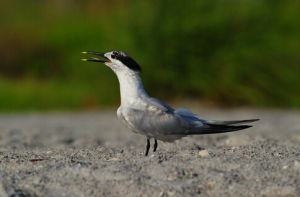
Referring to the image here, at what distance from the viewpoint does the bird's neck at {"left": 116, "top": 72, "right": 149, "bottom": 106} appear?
10.7ft

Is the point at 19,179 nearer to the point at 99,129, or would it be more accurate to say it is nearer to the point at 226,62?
the point at 99,129

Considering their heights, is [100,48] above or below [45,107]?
above

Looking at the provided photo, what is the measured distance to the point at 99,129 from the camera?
7.10 meters

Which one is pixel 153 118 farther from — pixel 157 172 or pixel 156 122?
pixel 157 172

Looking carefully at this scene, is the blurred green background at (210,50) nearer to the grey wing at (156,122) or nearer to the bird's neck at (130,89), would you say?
the bird's neck at (130,89)

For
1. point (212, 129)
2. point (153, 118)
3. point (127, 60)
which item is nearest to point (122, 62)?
point (127, 60)

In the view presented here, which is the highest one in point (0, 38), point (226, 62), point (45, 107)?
point (0, 38)

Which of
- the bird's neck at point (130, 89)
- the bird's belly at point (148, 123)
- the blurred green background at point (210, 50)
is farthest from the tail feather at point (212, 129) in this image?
the blurred green background at point (210, 50)

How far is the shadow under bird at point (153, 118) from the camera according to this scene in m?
3.16

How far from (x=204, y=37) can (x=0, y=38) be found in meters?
6.47

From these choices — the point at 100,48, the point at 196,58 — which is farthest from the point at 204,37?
the point at 100,48

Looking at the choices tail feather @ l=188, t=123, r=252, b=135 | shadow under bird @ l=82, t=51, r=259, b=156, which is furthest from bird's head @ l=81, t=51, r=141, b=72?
tail feather @ l=188, t=123, r=252, b=135

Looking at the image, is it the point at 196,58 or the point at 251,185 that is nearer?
the point at 251,185

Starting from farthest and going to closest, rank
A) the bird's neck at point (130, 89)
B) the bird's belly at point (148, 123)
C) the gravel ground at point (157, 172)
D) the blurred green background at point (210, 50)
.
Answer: the blurred green background at point (210, 50)
the bird's neck at point (130, 89)
the bird's belly at point (148, 123)
the gravel ground at point (157, 172)
